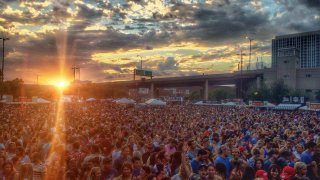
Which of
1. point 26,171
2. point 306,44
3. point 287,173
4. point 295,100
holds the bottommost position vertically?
point 295,100

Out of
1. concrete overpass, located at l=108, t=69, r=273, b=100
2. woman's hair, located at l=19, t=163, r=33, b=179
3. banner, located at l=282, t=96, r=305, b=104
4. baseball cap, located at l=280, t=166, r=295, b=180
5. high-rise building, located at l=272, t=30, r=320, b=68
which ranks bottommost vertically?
banner, located at l=282, t=96, r=305, b=104

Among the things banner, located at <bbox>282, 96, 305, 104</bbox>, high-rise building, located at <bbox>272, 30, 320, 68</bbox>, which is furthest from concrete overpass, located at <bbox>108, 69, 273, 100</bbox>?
high-rise building, located at <bbox>272, 30, 320, 68</bbox>

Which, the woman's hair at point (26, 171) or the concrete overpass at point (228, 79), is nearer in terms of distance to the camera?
the woman's hair at point (26, 171)

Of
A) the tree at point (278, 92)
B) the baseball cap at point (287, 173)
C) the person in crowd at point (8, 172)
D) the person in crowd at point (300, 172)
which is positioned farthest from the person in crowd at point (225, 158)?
the tree at point (278, 92)

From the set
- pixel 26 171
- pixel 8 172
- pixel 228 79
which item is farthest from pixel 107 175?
pixel 228 79

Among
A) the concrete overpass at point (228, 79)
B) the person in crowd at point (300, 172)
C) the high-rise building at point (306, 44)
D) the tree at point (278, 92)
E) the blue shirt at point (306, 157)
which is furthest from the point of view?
the high-rise building at point (306, 44)

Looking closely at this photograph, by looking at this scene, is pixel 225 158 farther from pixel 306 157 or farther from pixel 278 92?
pixel 278 92

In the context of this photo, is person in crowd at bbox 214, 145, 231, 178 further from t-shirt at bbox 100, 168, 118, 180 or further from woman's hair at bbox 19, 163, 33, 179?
woman's hair at bbox 19, 163, 33, 179

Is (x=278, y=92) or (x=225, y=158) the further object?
(x=278, y=92)

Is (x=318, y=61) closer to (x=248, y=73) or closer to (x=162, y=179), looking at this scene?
(x=248, y=73)

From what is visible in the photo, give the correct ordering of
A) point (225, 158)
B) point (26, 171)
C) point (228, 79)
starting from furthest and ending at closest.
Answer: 1. point (228, 79)
2. point (225, 158)
3. point (26, 171)

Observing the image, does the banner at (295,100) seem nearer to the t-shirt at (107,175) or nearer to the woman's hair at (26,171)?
the t-shirt at (107,175)

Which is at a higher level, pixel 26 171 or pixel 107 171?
pixel 107 171

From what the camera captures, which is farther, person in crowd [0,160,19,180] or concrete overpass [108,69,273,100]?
concrete overpass [108,69,273,100]
